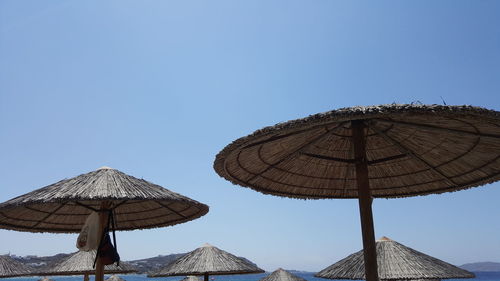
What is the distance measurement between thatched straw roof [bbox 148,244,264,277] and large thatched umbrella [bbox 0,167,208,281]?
447 cm

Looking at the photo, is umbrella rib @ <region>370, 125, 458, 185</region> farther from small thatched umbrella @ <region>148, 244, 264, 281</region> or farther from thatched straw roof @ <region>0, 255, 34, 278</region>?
thatched straw roof @ <region>0, 255, 34, 278</region>

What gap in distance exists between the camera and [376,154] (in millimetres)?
4082

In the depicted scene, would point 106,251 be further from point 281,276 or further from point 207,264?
point 281,276

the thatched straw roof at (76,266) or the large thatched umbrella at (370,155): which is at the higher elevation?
the large thatched umbrella at (370,155)

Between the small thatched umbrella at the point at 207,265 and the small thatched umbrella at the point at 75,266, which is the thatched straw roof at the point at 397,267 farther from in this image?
the small thatched umbrella at the point at 75,266

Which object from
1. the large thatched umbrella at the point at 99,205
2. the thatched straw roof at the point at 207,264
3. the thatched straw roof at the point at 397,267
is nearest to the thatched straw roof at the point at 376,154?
the large thatched umbrella at the point at 99,205

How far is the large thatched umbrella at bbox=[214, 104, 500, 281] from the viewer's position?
2.63 metres

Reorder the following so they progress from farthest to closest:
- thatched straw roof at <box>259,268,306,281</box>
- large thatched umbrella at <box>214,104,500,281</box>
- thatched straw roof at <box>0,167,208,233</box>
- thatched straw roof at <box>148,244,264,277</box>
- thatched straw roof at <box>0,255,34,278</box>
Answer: thatched straw roof at <box>259,268,306,281</box>, thatched straw roof at <box>148,244,264,277</box>, thatched straw roof at <box>0,255,34,278</box>, thatched straw roof at <box>0,167,208,233</box>, large thatched umbrella at <box>214,104,500,281</box>

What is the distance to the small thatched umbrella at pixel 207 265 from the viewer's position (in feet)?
31.3

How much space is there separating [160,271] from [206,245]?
1.35 m

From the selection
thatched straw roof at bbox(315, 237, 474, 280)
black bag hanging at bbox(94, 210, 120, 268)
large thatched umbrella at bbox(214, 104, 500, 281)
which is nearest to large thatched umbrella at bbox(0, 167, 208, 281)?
black bag hanging at bbox(94, 210, 120, 268)

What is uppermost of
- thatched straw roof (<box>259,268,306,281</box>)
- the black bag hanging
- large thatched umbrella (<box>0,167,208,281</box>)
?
large thatched umbrella (<box>0,167,208,281</box>)

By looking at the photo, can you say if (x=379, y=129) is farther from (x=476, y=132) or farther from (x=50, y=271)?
(x=50, y=271)

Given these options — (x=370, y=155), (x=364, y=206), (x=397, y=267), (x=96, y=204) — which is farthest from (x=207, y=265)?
(x=364, y=206)
